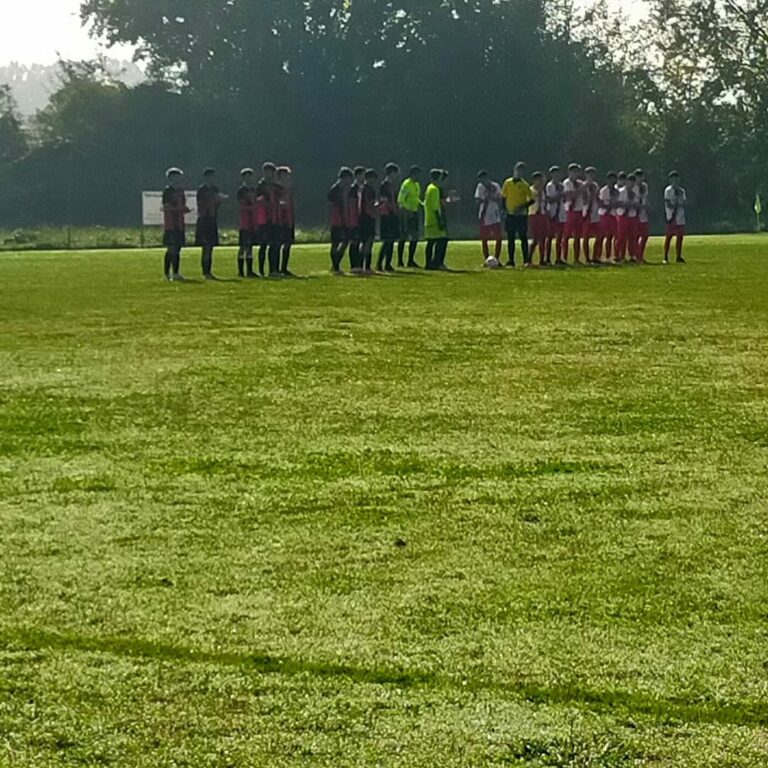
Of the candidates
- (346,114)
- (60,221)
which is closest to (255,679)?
(60,221)

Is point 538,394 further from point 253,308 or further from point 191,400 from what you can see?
point 253,308

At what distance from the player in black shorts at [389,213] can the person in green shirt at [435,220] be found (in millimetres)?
513

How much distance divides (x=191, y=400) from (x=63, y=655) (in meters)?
5.85

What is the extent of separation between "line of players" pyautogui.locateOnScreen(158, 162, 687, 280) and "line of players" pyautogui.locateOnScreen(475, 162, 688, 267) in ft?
0.06


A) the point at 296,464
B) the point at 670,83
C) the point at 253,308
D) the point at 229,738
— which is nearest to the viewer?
the point at 229,738

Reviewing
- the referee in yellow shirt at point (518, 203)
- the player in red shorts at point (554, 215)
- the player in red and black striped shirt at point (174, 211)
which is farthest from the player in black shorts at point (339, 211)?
the player in red shorts at point (554, 215)

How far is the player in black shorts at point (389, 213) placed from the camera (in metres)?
28.5

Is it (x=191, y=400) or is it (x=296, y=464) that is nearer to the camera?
(x=296, y=464)

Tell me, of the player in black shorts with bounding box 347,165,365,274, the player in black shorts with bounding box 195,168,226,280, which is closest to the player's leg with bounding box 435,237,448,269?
the player in black shorts with bounding box 347,165,365,274

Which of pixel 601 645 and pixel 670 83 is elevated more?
pixel 670 83

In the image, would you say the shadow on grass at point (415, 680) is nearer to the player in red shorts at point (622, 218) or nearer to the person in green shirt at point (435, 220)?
the person in green shirt at point (435, 220)

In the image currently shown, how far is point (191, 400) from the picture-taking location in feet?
35.1

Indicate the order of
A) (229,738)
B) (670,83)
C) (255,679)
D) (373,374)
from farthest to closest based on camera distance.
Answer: (670,83)
(373,374)
(255,679)
(229,738)

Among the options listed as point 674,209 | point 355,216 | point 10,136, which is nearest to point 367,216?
point 355,216
